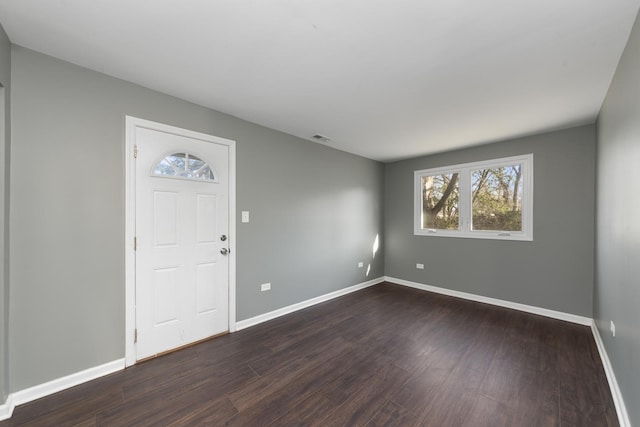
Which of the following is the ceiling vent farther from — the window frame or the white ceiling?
the window frame

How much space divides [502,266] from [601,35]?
3.00 m

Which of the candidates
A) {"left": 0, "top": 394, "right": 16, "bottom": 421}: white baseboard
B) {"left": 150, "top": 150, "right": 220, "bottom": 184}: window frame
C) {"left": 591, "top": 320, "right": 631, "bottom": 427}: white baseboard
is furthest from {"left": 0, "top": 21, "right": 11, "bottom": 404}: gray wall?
{"left": 591, "top": 320, "right": 631, "bottom": 427}: white baseboard

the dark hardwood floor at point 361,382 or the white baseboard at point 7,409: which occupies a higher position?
the white baseboard at point 7,409

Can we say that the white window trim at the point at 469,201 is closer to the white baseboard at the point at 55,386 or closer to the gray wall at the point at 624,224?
the gray wall at the point at 624,224

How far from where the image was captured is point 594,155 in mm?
2961

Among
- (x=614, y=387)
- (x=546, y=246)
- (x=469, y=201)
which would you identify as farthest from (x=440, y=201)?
(x=614, y=387)

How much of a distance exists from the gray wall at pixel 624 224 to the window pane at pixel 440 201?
6.25 feet

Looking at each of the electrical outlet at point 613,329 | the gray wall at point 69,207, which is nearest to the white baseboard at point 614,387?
the electrical outlet at point 613,329

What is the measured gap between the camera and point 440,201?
4.36m

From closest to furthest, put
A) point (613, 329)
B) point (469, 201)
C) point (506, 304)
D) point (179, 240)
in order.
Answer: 1. point (613, 329)
2. point (179, 240)
3. point (506, 304)
4. point (469, 201)

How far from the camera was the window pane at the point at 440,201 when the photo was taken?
4199mm

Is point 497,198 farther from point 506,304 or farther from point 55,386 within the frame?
point 55,386

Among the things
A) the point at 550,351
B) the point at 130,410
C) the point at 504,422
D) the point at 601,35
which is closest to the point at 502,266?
the point at 550,351

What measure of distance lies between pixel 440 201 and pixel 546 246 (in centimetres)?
154
